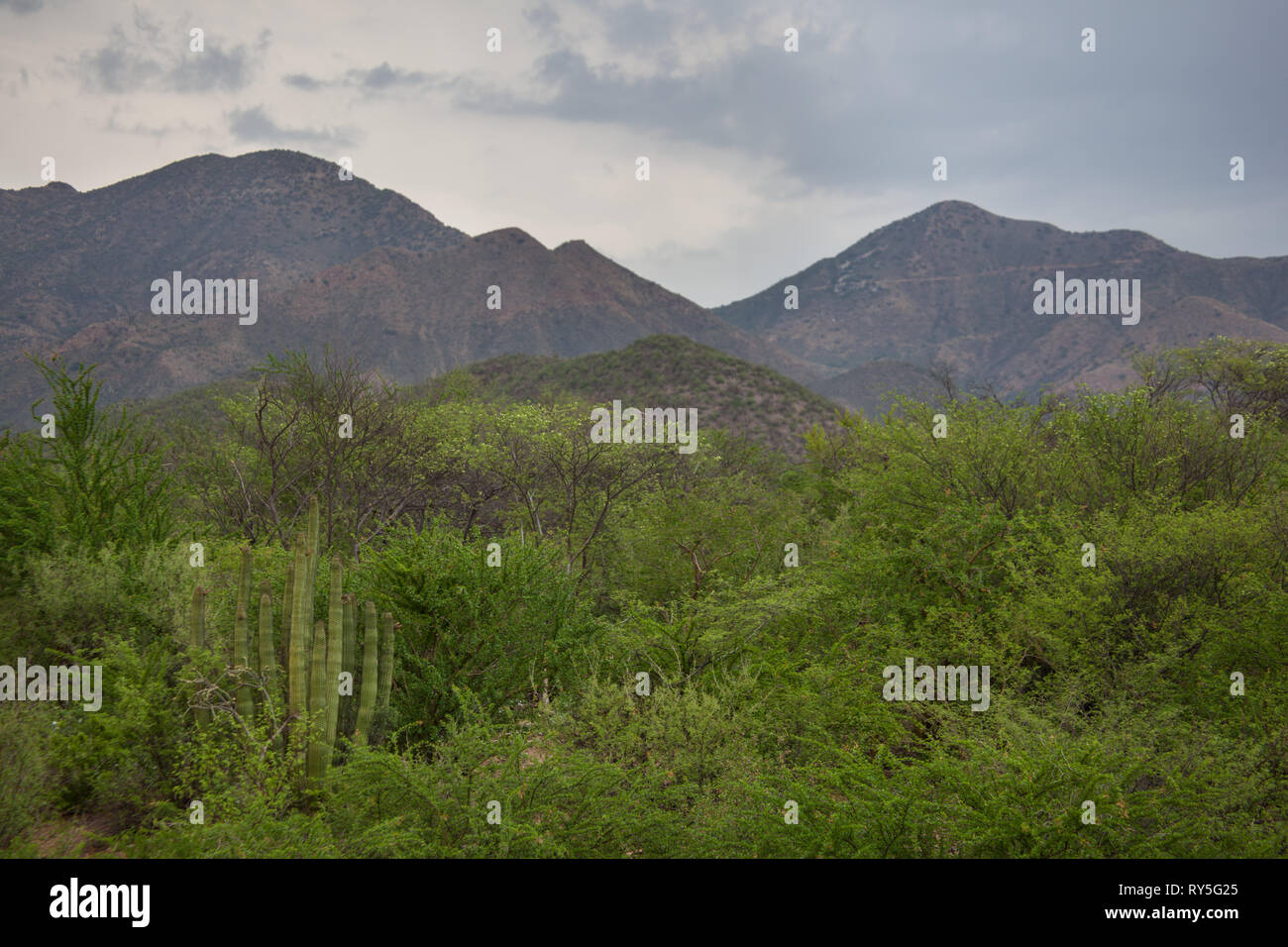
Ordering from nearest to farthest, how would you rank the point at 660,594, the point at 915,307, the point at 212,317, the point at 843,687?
the point at 843,687
the point at 660,594
the point at 212,317
the point at 915,307

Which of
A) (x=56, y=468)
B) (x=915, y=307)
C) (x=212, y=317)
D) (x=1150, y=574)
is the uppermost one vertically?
(x=915, y=307)

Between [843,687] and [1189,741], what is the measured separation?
4.15 metres

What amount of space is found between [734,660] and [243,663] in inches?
288

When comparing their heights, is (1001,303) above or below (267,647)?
above

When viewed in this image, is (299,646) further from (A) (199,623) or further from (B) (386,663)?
(B) (386,663)

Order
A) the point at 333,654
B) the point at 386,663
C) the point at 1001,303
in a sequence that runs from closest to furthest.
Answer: the point at 333,654 → the point at 386,663 → the point at 1001,303

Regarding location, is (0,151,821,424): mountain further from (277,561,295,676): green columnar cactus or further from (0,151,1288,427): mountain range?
(277,561,295,676): green columnar cactus

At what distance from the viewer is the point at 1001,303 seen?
160 m

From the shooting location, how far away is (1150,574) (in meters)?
11.6

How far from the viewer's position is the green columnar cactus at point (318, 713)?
8.02m

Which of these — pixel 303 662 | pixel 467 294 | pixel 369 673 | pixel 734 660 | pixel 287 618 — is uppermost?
pixel 467 294

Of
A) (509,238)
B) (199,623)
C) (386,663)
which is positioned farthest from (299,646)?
(509,238)

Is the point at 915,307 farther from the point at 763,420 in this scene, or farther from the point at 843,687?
the point at 843,687
